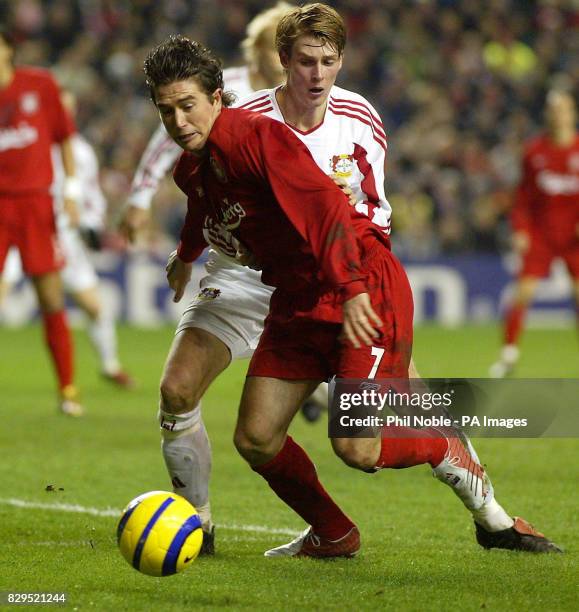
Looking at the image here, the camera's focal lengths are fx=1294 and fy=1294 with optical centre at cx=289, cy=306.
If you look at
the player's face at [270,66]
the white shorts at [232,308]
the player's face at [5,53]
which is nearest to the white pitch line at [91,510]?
the white shorts at [232,308]

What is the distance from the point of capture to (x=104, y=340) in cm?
1057

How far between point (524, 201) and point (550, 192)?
0.35 metres

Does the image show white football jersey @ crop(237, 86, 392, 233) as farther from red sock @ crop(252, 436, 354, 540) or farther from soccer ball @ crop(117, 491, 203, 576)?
soccer ball @ crop(117, 491, 203, 576)

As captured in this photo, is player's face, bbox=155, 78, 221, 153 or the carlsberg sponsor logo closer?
player's face, bbox=155, 78, 221, 153

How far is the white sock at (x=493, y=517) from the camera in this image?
15.9 feet

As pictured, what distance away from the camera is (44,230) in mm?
8680

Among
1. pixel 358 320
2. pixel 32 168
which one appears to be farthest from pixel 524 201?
pixel 358 320

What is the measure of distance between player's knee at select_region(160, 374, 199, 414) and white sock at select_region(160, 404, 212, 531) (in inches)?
2.3

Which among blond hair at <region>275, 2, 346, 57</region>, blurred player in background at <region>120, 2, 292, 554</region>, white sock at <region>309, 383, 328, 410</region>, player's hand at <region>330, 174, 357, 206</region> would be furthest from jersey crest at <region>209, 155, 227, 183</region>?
white sock at <region>309, 383, 328, 410</region>

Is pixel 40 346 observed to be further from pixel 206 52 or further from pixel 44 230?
pixel 206 52

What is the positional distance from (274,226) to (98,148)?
14.5 metres

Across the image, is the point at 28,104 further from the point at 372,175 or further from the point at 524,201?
the point at 524,201

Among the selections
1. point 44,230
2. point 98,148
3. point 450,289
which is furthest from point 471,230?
point 44,230

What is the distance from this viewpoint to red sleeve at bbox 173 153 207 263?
4.50 metres
